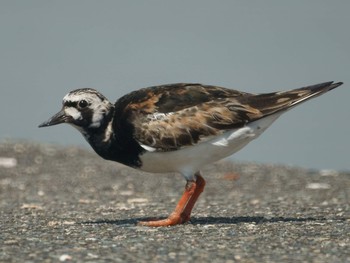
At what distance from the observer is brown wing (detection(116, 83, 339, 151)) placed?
891cm

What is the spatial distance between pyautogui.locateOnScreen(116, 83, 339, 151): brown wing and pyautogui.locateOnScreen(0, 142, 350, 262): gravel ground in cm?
98

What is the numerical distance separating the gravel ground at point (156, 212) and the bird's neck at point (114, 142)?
2.41 ft

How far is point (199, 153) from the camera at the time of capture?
29.3ft

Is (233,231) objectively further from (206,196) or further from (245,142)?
(206,196)

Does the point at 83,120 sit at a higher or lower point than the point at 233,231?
higher

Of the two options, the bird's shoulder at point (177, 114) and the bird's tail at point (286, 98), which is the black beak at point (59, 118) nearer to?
the bird's shoulder at point (177, 114)

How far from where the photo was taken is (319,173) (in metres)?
15.9

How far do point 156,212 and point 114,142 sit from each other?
1951mm

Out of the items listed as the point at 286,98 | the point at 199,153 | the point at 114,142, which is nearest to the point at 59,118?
the point at 114,142

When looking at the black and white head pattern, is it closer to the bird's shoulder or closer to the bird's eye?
the bird's eye

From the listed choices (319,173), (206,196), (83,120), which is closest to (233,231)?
(83,120)

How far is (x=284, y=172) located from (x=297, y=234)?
7889 millimetres

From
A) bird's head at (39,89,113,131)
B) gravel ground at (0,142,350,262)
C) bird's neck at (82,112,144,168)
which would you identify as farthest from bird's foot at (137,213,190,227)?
bird's head at (39,89,113,131)

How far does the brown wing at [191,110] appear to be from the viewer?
8.91m
